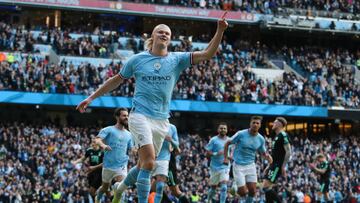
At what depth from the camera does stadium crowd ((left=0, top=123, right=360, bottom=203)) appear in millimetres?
33031

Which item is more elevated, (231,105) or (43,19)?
(43,19)

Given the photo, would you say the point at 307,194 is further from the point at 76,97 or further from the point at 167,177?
the point at 167,177

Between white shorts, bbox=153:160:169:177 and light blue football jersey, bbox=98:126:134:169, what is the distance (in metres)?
0.74

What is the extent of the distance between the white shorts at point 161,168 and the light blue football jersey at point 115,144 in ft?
2.43

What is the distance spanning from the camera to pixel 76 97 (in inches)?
1745

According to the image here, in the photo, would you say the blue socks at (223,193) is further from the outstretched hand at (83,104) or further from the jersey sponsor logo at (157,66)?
the jersey sponsor logo at (157,66)

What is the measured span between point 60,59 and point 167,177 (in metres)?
Result: 29.3

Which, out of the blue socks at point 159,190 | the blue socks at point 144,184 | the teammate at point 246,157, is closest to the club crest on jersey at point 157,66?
the blue socks at point 144,184

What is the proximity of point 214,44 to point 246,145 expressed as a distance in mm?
8702

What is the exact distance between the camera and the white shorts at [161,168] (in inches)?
730

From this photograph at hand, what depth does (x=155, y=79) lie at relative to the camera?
1224 centimetres

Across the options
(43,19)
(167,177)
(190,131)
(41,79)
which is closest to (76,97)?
(41,79)

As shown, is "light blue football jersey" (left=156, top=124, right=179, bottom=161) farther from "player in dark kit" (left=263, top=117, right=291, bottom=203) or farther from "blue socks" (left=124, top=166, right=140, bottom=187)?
"blue socks" (left=124, top=166, right=140, bottom=187)

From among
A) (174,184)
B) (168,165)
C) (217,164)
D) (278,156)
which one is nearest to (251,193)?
(278,156)
